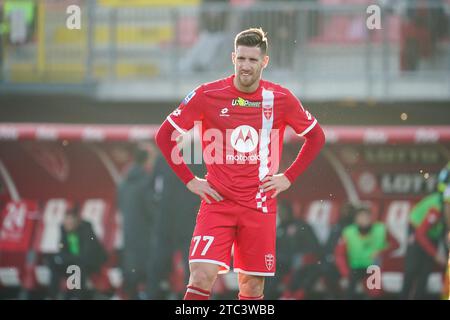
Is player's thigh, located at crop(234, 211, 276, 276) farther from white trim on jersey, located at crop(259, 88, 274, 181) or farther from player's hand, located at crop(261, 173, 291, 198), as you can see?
white trim on jersey, located at crop(259, 88, 274, 181)

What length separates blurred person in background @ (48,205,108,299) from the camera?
38.7 ft

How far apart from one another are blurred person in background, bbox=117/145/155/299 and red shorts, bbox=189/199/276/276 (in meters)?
4.79

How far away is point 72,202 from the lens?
41.4ft

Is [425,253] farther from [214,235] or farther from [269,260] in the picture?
[214,235]

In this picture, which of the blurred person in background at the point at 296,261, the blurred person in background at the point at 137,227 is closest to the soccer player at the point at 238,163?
the blurred person in background at the point at 296,261

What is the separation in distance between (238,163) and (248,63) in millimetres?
653

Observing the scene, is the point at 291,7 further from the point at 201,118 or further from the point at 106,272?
the point at 201,118

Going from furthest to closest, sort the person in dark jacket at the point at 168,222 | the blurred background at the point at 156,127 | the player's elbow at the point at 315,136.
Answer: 1. the blurred background at the point at 156,127
2. the person in dark jacket at the point at 168,222
3. the player's elbow at the point at 315,136

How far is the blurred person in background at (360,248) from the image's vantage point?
38.7ft

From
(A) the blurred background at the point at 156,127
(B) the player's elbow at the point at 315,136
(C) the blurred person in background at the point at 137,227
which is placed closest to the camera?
(B) the player's elbow at the point at 315,136

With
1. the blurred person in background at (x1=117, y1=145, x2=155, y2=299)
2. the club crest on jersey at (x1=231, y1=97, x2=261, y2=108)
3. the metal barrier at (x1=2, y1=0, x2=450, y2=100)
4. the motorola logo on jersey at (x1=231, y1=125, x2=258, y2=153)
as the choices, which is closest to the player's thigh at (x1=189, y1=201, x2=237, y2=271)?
the motorola logo on jersey at (x1=231, y1=125, x2=258, y2=153)

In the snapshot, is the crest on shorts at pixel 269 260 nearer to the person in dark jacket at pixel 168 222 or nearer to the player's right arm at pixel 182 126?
the player's right arm at pixel 182 126

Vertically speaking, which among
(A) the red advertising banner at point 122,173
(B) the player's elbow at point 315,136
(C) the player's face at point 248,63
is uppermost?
(C) the player's face at point 248,63

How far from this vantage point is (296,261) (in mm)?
11875
